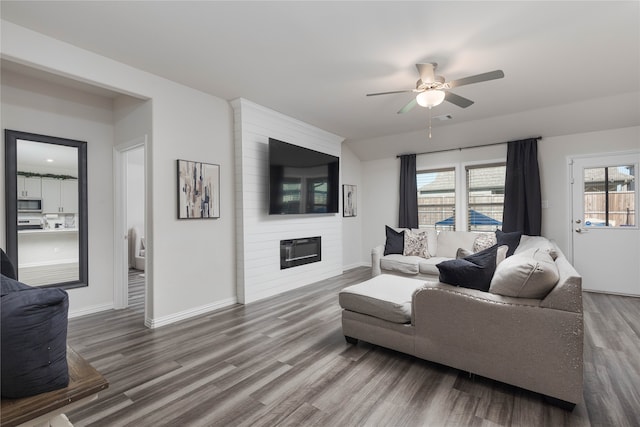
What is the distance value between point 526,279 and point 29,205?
4657 mm

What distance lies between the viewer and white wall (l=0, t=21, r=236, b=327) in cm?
297

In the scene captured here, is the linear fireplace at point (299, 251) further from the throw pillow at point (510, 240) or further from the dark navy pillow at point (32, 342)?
the dark navy pillow at point (32, 342)

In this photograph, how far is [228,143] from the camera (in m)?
4.05

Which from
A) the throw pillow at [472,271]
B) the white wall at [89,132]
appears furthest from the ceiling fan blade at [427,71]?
the white wall at [89,132]

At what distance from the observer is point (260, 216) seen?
4320mm

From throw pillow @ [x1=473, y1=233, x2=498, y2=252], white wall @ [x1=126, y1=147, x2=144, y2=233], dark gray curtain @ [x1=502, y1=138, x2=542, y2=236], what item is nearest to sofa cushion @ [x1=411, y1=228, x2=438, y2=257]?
throw pillow @ [x1=473, y1=233, x2=498, y2=252]

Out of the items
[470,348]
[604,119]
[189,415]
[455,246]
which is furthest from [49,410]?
[604,119]

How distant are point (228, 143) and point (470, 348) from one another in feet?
11.4

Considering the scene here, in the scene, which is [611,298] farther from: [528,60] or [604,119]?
[528,60]

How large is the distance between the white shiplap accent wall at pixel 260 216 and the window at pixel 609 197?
4.29m

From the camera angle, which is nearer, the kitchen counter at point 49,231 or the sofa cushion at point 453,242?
the kitchen counter at point 49,231

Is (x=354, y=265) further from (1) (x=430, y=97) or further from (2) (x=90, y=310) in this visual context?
(2) (x=90, y=310)

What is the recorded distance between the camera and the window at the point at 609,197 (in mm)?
4387

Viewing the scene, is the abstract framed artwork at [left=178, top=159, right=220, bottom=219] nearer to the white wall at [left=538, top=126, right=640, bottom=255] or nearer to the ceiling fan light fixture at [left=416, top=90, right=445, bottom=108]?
the ceiling fan light fixture at [left=416, top=90, right=445, bottom=108]
